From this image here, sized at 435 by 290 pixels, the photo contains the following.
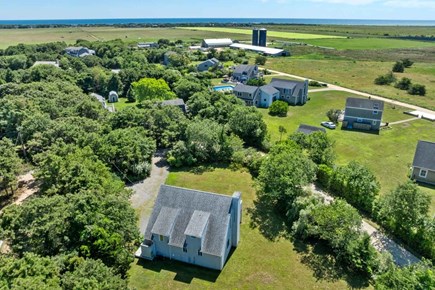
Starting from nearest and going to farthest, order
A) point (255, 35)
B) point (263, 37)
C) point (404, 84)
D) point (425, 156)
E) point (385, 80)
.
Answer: point (425, 156) < point (404, 84) < point (385, 80) < point (263, 37) < point (255, 35)

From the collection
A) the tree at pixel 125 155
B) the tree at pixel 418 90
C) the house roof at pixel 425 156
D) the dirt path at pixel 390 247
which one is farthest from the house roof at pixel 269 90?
the dirt path at pixel 390 247

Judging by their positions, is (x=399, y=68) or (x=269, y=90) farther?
(x=399, y=68)

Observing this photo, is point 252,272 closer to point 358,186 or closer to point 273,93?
point 358,186

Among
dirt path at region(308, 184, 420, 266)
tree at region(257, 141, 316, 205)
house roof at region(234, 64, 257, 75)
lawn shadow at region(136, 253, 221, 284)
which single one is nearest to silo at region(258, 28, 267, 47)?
house roof at region(234, 64, 257, 75)

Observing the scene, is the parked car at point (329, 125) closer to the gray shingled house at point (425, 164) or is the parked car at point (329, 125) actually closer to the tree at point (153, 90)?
the gray shingled house at point (425, 164)

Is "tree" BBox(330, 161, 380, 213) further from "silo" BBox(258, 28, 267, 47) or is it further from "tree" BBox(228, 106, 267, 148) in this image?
"silo" BBox(258, 28, 267, 47)

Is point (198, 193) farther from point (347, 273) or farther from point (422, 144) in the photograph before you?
point (422, 144)

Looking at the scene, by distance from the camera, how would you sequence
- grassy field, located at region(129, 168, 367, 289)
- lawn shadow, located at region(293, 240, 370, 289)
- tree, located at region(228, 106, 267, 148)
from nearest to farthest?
grassy field, located at region(129, 168, 367, 289), lawn shadow, located at region(293, 240, 370, 289), tree, located at region(228, 106, 267, 148)

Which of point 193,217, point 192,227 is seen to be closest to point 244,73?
point 193,217
